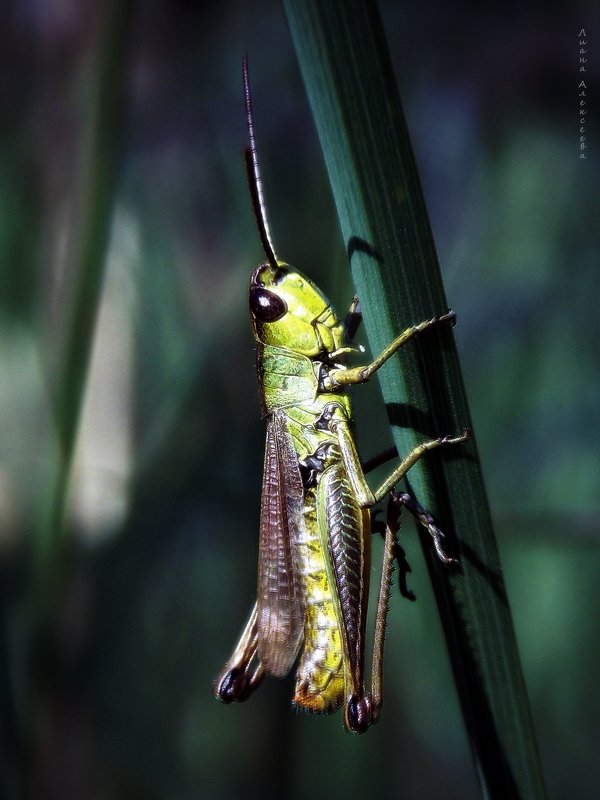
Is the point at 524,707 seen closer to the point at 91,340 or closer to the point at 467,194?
the point at 91,340

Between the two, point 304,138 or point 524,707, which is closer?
point 524,707

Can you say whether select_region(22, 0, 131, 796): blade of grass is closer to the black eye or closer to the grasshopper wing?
the black eye

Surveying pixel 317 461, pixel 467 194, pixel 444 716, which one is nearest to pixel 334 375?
pixel 317 461

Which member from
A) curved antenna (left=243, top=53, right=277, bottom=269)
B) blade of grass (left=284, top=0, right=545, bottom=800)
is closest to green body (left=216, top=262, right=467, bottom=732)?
curved antenna (left=243, top=53, right=277, bottom=269)

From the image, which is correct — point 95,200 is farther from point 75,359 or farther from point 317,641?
point 317,641

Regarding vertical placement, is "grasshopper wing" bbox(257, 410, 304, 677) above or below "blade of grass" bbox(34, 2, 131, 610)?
below

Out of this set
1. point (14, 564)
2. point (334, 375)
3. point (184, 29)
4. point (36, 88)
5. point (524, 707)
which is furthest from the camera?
point (184, 29)

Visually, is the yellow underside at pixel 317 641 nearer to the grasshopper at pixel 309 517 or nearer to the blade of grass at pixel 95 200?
the grasshopper at pixel 309 517
